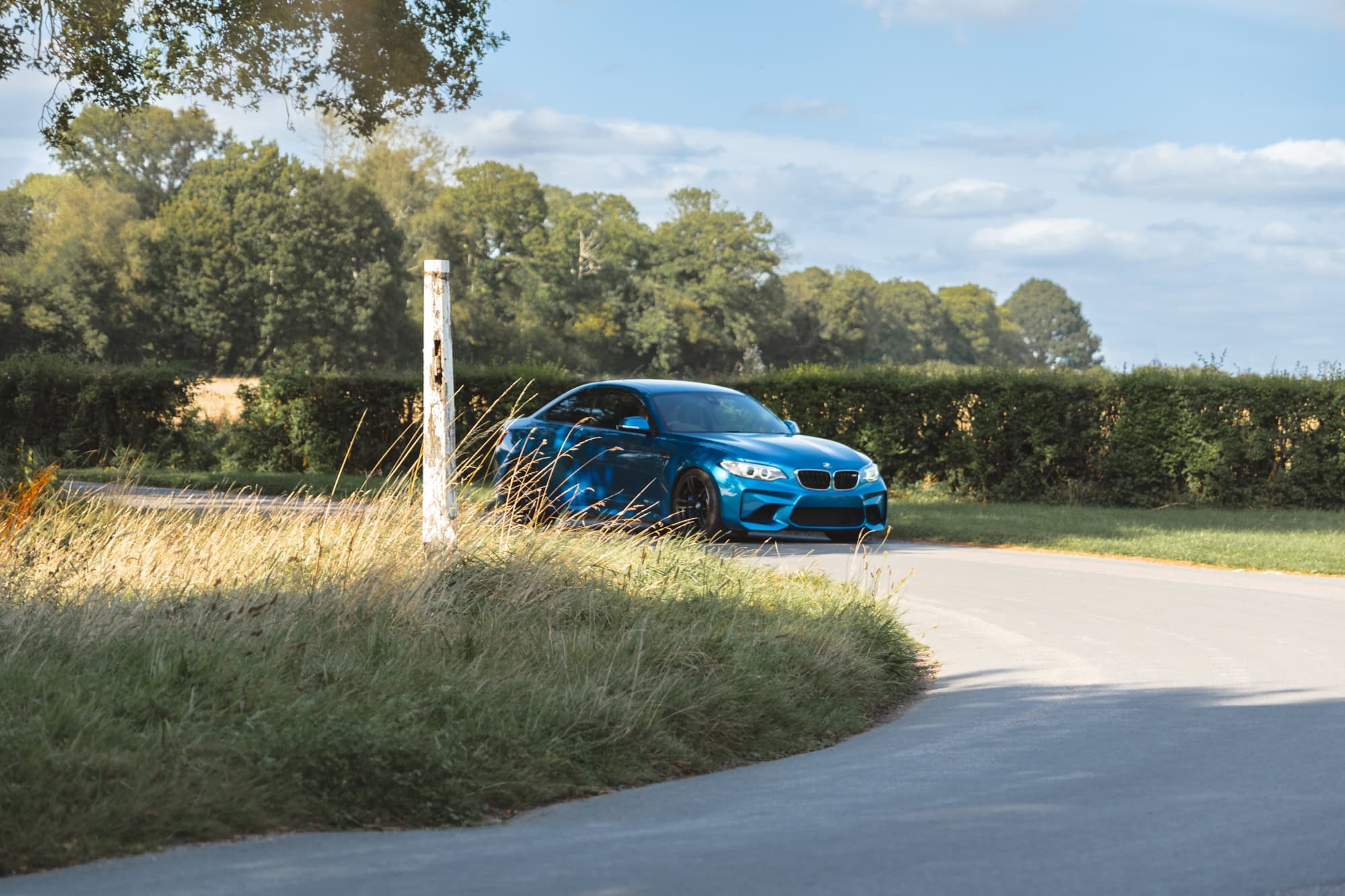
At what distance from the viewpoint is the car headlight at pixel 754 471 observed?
14.5 meters

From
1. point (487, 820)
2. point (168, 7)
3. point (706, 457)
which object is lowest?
point (487, 820)

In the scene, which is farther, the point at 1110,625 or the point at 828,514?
the point at 828,514

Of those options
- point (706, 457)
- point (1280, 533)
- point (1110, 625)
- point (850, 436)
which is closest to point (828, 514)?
point (706, 457)

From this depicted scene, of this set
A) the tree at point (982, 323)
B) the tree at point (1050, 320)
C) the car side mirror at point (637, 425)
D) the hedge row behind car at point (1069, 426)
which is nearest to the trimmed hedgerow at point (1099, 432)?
the hedge row behind car at point (1069, 426)

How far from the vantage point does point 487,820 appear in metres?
5.46

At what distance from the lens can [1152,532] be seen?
1777 centimetres

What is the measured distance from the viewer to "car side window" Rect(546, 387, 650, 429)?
52.2 ft

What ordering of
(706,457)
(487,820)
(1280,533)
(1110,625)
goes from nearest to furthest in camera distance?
(487,820)
(1110,625)
(706,457)
(1280,533)

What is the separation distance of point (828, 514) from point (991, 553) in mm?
2144

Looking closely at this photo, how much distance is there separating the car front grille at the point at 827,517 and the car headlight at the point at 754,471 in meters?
0.40

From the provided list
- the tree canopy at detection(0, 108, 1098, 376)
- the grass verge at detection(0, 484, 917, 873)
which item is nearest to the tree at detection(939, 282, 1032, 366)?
the tree canopy at detection(0, 108, 1098, 376)

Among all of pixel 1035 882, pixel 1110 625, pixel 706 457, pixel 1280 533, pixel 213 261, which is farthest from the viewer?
pixel 213 261

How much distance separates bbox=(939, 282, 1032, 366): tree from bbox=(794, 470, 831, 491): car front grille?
4633 inches

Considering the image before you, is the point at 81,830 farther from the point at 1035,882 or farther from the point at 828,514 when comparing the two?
the point at 828,514
